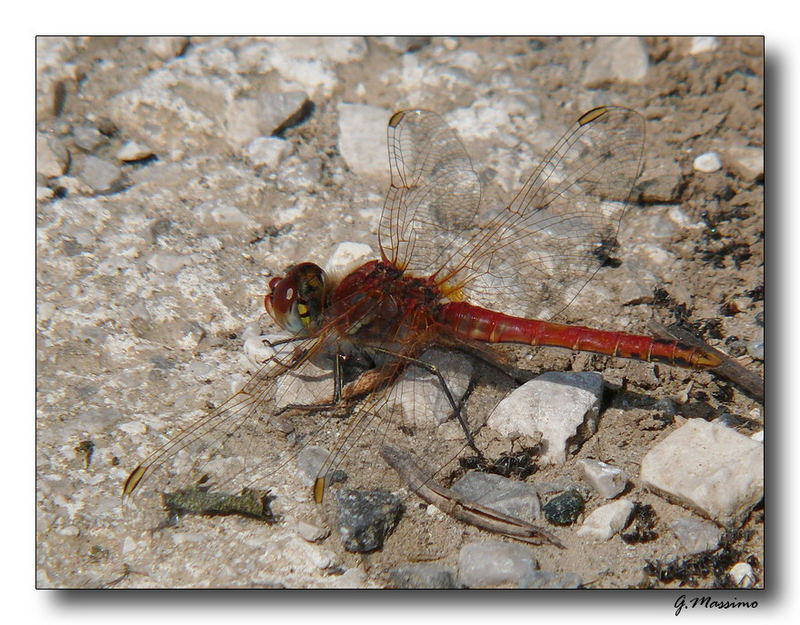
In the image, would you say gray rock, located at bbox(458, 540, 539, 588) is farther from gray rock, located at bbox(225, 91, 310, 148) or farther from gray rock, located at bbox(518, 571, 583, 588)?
gray rock, located at bbox(225, 91, 310, 148)

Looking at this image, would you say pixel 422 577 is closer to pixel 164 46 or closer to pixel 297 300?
pixel 297 300

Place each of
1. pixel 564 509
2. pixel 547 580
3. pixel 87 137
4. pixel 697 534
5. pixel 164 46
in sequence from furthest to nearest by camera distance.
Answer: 1. pixel 164 46
2. pixel 87 137
3. pixel 564 509
4. pixel 697 534
5. pixel 547 580

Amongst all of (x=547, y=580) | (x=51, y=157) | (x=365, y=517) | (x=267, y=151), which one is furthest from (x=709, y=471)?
(x=51, y=157)

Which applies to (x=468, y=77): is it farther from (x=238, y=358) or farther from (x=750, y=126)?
(x=238, y=358)

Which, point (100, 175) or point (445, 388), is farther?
point (100, 175)

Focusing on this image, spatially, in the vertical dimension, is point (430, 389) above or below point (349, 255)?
below

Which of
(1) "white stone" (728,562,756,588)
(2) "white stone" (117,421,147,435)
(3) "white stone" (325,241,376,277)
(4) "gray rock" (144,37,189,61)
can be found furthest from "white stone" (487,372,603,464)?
(4) "gray rock" (144,37,189,61)
